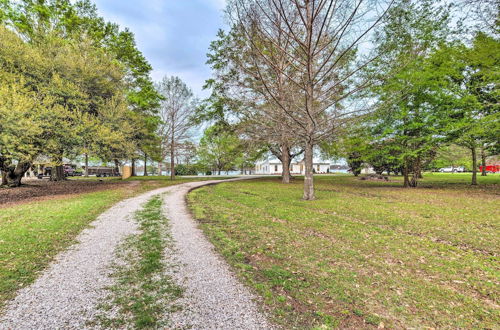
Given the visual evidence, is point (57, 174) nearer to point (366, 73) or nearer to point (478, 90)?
point (366, 73)

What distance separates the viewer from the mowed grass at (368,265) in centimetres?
276

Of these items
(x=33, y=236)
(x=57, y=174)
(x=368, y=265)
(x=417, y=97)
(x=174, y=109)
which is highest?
(x=174, y=109)

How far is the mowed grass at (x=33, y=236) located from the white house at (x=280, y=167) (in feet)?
166

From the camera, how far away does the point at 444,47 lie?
1441cm

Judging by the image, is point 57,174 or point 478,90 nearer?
point 478,90

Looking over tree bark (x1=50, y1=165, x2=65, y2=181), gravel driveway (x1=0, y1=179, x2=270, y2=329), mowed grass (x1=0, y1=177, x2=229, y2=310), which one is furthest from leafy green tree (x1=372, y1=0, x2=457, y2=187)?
tree bark (x1=50, y1=165, x2=65, y2=181)

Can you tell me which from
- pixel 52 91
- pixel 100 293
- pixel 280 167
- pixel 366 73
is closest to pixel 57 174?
pixel 52 91

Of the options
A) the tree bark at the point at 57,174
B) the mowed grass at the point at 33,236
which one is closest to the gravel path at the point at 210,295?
the mowed grass at the point at 33,236

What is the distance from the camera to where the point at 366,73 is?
10914 mm

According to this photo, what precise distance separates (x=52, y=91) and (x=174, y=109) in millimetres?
12463

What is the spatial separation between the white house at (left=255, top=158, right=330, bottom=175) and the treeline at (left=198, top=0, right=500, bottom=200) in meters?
40.3

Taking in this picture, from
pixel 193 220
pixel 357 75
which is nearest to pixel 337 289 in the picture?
pixel 193 220

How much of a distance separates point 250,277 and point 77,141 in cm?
1452

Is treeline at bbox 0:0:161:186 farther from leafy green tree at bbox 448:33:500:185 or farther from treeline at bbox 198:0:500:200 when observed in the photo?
leafy green tree at bbox 448:33:500:185
